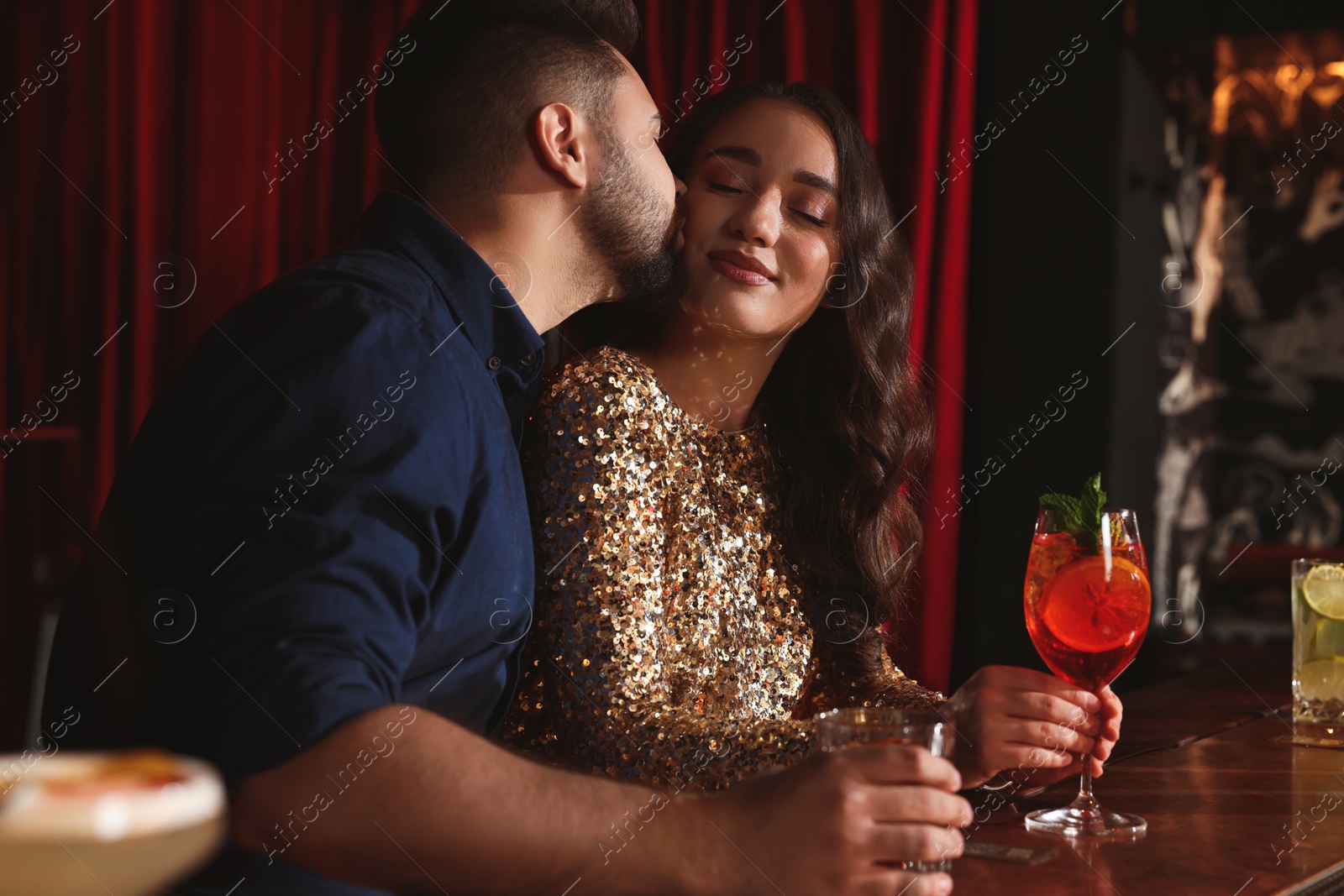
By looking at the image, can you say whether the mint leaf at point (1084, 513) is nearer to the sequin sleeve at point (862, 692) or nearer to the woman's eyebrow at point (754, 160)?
the sequin sleeve at point (862, 692)

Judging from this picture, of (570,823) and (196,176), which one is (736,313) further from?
(196,176)

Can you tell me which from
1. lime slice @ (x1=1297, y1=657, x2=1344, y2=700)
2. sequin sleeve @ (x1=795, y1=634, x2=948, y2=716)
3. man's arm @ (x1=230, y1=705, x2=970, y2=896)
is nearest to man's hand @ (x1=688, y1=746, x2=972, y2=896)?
man's arm @ (x1=230, y1=705, x2=970, y2=896)

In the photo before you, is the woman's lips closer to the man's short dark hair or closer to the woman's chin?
the woman's chin

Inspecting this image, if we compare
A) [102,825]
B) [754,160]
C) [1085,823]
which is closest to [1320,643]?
[1085,823]

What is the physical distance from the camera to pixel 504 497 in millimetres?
1036

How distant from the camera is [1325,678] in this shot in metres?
1.42

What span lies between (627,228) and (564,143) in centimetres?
12

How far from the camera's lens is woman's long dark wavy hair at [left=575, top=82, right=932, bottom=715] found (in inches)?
63.4

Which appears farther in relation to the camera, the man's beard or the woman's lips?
the woman's lips

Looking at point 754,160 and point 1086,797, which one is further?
point 754,160

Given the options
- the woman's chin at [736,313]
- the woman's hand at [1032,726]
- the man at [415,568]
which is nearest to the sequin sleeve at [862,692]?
the woman's hand at [1032,726]

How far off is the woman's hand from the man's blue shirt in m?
0.46

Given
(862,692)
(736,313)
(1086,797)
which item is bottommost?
(862,692)

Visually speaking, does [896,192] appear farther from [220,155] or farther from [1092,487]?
[1092,487]
